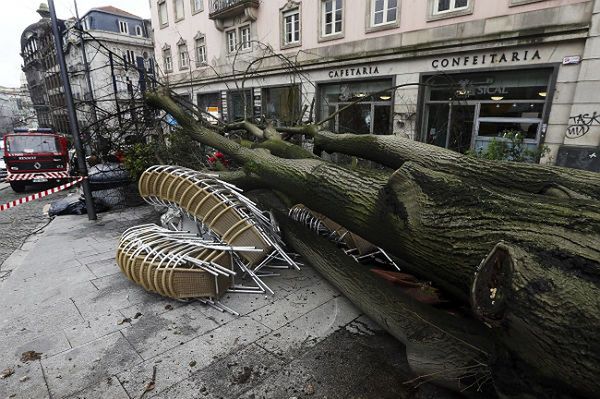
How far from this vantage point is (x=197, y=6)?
62.5 ft

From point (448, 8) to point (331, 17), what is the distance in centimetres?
462

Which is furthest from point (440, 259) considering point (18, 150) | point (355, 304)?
point (18, 150)

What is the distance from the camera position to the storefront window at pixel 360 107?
11828 mm

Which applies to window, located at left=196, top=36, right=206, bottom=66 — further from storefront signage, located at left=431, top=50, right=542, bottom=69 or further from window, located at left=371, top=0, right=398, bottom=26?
storefront signage, located at left=431, top=50, right=542, bottom=69

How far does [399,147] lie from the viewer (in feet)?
11.6

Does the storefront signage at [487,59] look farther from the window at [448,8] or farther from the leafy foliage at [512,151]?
the leafy foliage at [512,151]

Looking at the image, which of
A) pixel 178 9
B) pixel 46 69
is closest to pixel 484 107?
pixel 46 69

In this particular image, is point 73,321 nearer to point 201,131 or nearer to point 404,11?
point 201,131

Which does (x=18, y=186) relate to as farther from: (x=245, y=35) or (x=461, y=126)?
(x=461, y=126)

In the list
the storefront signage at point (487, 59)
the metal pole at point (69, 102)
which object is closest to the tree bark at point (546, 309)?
the metal pole at point (69, 102)

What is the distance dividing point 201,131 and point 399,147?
390cm

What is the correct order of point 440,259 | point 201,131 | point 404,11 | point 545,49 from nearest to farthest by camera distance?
point 440,259
point 201,131
point 545,49
point 404,11

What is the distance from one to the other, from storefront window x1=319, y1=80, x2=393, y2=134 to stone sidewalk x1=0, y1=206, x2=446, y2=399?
935cm

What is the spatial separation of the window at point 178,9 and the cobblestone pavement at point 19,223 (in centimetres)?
1520
